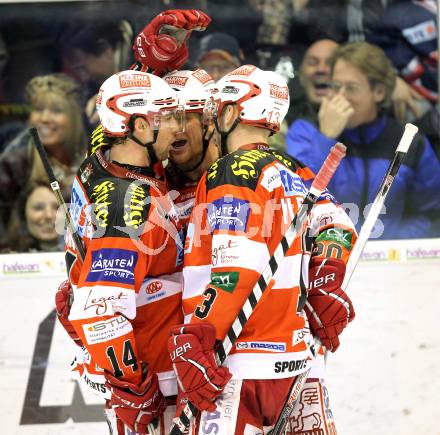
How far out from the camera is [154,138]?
3.46 meters

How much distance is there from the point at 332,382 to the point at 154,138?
1.84 metres

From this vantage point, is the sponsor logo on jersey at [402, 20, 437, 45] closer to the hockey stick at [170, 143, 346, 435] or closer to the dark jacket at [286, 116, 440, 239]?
the dark jacket at [286, 116, 440, 239]

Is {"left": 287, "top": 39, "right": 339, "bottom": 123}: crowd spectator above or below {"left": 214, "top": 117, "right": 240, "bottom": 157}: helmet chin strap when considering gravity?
below

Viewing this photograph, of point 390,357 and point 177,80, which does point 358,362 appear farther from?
point 177,80

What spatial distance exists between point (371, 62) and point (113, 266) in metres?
3.40

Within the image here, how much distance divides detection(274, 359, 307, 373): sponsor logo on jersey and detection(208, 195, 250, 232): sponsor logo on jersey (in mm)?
441

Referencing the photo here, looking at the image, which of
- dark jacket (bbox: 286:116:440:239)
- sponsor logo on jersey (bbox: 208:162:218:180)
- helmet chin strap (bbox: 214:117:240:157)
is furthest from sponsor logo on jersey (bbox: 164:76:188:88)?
dark jacket (bbox: 286:116:440:239)

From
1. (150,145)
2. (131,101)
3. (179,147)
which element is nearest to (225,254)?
(150,145)

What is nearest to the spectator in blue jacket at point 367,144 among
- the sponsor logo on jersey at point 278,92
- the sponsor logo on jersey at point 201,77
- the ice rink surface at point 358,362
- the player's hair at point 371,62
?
the player's hair at point 371,62

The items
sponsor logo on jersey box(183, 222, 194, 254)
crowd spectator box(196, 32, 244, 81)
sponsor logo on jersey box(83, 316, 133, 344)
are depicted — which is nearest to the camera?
sponsor logo on jersey box(83, 316, 133, 344)

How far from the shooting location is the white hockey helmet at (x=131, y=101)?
11.2ft

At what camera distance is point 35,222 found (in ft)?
19.7

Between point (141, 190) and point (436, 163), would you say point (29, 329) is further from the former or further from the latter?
point (436, 163)

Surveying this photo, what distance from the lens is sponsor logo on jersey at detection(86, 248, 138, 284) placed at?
3.17 metres
